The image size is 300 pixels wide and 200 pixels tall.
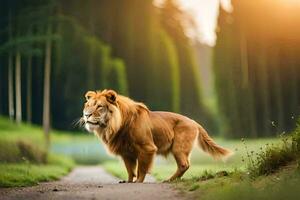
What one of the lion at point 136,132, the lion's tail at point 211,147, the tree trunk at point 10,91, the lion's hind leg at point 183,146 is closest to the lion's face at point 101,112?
the lion at point 136,132

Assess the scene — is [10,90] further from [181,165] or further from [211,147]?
[181,165]

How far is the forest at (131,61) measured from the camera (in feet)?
99.7

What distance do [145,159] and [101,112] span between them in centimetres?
116

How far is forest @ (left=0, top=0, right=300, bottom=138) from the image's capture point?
30.4m

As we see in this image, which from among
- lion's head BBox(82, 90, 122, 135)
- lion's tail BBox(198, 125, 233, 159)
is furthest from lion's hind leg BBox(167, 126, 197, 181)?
lion's head BBox(82, 90, 122, 135)

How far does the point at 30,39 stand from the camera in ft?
97.6

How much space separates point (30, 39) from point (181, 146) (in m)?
16.8

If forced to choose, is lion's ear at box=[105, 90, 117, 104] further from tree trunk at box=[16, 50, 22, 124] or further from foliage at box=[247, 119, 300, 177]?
tree trunk at box=[16, 50, 22, 124]

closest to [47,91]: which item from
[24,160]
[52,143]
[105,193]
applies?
[52,143]

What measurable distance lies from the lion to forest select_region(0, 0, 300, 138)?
9.84 meters

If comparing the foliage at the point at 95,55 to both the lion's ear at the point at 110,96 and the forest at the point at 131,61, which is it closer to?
the forest at the point at 131,61

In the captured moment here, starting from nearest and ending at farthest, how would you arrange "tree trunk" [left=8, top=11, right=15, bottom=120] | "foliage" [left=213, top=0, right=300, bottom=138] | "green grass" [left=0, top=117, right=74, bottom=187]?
"green grass" [left=0, top=117, right=74, bottom=187] → "tree trunk" [left=8, top=11, right=15, bottom=120] → "foliage" [left=213, top=0, right=300, bottom=138]

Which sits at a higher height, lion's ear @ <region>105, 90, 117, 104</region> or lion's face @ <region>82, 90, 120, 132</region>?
lion's ear @ <region>105, 90, 117, 104</region>

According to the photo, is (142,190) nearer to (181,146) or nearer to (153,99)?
(181,146)
